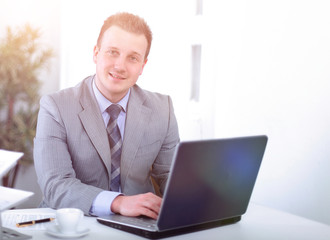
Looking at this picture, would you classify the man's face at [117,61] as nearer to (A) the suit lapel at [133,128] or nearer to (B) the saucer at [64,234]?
(A) the suit lapel at [133,128]

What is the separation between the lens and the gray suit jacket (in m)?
1.67

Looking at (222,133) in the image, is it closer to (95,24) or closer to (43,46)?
(95,24)

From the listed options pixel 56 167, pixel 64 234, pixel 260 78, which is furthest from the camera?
pixel 260 78

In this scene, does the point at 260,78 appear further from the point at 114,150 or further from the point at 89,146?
the point at 89,146

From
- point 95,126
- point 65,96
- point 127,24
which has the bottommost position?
point 95,126

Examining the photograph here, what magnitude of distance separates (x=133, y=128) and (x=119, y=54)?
0.33m

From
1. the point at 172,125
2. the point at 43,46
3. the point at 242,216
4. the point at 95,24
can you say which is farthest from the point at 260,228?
the point at 43,46

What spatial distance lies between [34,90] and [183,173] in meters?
3.14

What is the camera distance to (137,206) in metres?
1.43

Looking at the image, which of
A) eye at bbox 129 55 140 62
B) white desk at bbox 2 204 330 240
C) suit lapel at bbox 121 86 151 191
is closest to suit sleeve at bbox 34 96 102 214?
white desk at bbox 2 204 330 240

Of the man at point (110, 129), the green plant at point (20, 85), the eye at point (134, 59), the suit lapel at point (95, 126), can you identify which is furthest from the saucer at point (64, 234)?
the green plant at point (20, 85)

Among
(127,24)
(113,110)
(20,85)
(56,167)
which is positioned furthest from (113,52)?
(20,85)

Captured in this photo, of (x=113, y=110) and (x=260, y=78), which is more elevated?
(x=260, y=78)

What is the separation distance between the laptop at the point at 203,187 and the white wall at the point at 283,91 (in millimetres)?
706
